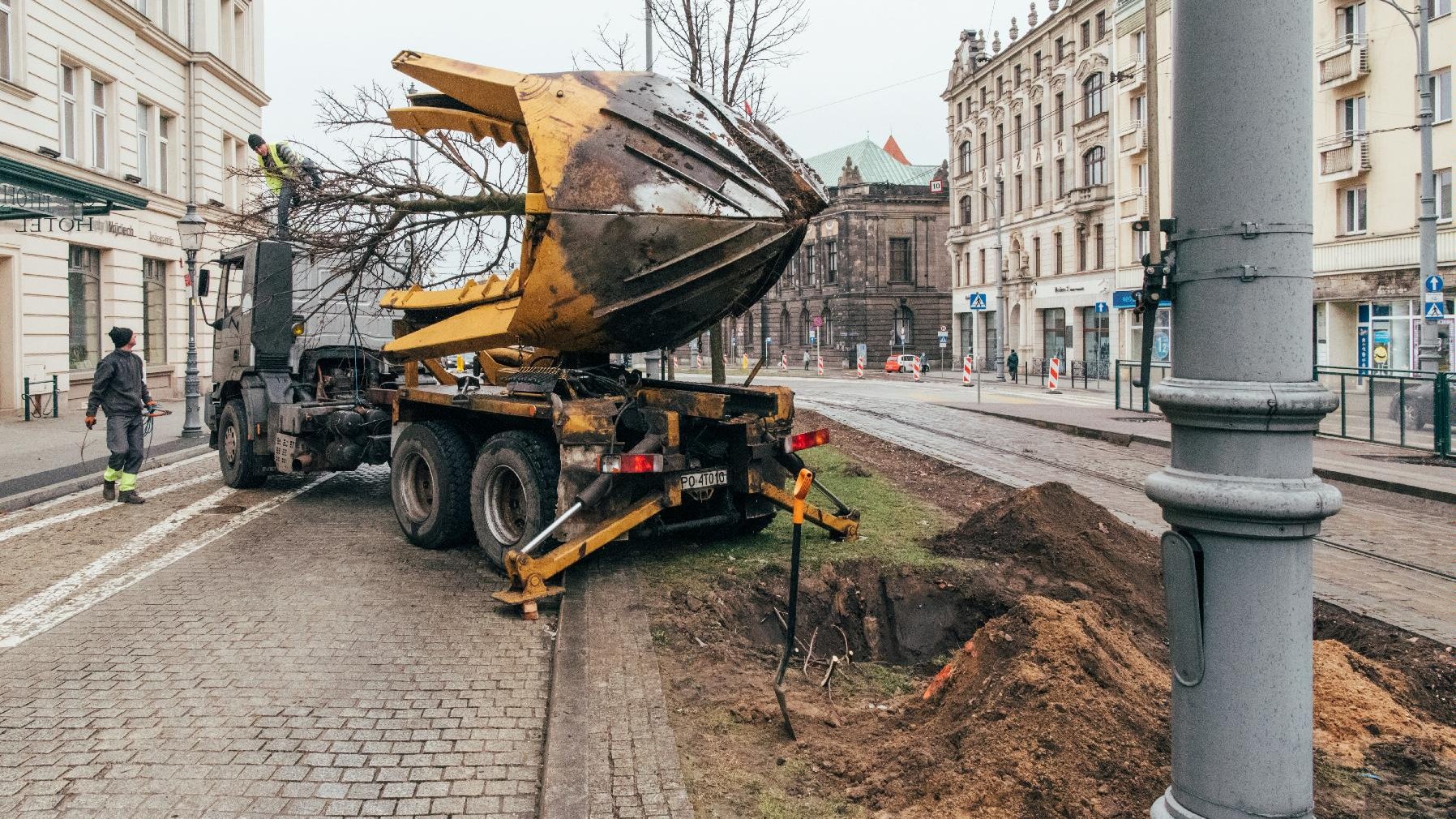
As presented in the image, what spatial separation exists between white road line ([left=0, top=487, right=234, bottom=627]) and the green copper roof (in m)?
69.2

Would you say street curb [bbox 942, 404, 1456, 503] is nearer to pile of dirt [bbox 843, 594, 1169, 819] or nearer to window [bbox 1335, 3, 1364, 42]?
pile of dirt [bbox 843, 594, 1169, 819]

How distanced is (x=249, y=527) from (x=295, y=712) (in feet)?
18.3

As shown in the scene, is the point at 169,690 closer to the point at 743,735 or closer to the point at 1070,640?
the point at 743,735

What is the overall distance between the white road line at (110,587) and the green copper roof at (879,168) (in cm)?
6981

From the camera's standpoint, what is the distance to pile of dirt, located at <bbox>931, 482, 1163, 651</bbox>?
6887 millimetres

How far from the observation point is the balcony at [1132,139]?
45.5 metres

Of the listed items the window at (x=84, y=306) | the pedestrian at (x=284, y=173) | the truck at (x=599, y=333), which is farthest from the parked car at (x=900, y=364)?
the truck at (x=599, y=333)

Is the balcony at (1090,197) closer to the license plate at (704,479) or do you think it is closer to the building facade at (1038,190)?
the building facade at (1038,190)

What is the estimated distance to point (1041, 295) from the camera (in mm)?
55688

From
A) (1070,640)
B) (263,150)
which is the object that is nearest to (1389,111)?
(263,150)

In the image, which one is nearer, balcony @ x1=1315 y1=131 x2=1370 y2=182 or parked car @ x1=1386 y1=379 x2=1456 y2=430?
parked car @ x1=1386 y1=379 x2=1456 y2=430

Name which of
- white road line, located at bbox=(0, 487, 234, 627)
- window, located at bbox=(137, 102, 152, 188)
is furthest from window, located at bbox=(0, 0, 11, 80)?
white road line, located at bbox=(0, 487, 234, 627)

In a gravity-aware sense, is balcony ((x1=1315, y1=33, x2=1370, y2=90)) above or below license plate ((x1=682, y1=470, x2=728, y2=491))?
above

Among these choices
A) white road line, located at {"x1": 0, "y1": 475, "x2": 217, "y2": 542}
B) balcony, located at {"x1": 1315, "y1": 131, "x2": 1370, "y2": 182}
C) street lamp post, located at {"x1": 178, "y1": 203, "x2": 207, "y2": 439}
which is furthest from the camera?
balcony, located at {"x1": 1315, "y1": 131, "x2": 1370, "y2": 182}
